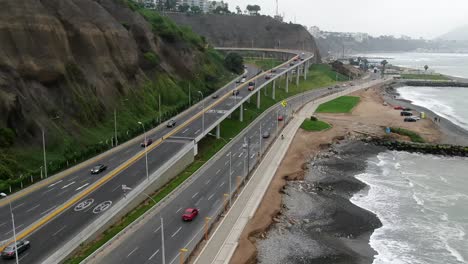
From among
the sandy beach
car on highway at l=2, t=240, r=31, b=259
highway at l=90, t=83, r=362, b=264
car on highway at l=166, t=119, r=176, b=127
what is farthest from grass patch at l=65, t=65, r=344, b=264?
the sandy beach

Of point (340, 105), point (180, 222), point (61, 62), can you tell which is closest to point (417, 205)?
point (180, 222)

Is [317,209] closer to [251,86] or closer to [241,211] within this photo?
[241,211]

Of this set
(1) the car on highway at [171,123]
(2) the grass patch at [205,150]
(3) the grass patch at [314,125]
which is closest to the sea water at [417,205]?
(3) the grass patch at [314,125]

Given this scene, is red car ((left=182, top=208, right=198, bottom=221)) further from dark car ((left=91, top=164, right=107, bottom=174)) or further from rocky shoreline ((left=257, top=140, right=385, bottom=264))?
dark car ((left=91, top=164, right=107, bottom=174))

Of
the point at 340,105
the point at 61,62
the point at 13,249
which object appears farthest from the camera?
the point at 340,105

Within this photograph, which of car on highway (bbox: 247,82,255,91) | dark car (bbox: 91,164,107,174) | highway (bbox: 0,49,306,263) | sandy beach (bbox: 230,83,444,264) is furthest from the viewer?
car on highway (bbox: 247,82,255,91)

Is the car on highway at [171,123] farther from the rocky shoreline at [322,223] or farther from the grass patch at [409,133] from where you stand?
the grass patch at [409,133]

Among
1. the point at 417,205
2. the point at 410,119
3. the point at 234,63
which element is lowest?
the point at 417,205
